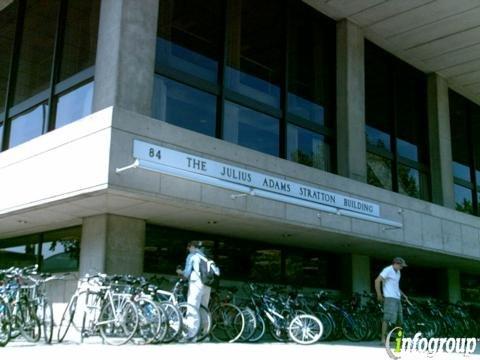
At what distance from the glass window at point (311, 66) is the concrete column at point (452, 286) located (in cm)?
801

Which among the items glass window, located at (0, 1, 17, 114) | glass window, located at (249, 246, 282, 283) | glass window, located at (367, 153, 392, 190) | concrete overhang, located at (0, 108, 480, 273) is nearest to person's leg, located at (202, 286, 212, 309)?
concrete overhang, located at (0, 108, 480, 273)

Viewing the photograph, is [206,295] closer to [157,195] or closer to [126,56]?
[157,195]

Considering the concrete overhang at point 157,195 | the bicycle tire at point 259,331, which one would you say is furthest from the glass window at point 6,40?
the bicycle tire at point 259,331

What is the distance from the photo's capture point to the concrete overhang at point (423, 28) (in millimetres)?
15212

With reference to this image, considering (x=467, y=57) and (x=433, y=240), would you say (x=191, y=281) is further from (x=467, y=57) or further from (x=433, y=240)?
(x=467, y=57)

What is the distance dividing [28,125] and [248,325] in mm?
7298

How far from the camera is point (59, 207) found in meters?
10.9

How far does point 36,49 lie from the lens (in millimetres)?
14195

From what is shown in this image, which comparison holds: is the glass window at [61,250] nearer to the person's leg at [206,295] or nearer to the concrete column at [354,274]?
the person's leg at [206,295]

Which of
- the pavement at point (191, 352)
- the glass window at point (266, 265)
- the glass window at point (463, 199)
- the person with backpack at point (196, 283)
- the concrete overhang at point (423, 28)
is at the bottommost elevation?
the pavement at point (191, 352)

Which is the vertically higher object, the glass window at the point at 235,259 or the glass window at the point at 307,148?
the glass window at the point at 307,148

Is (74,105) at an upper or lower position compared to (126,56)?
lower

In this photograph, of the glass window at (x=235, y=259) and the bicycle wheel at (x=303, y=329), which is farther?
the glass window at (x=235, y=259)

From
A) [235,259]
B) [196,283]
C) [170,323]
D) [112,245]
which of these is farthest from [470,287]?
[170,323]
